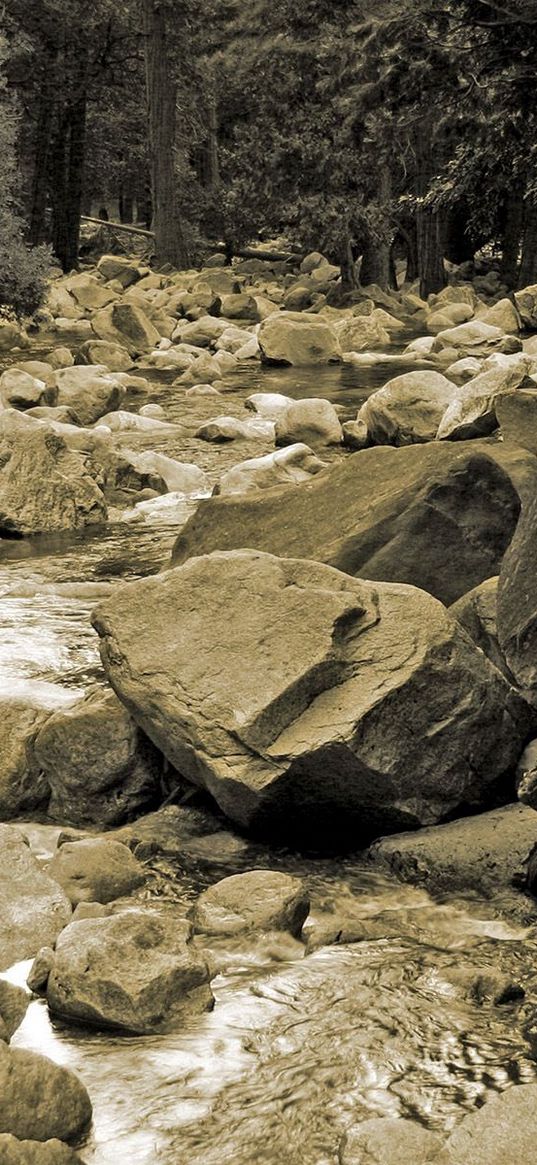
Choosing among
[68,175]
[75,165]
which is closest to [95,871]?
[68,175]

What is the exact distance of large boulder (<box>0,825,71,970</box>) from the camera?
4.03 meters

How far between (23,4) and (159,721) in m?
23.3

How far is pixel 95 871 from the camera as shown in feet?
14.5

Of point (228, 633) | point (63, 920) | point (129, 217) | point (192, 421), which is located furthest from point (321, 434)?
point (129, 217)

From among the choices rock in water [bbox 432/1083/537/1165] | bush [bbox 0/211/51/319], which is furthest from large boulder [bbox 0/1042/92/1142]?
bush [bbox 0/211/51/319]

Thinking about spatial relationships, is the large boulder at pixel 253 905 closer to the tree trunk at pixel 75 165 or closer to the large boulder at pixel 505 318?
the large boulder at pixel 505 318

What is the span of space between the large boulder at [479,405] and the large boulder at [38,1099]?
235 inches

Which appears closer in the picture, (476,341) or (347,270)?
(476,341)

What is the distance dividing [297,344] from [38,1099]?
15.7 meters

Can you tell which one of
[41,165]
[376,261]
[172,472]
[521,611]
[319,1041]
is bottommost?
[319,1041]

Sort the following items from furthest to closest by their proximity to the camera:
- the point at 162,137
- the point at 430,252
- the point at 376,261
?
the point at 162,137 → the point at 376,261 → the point at 430,252

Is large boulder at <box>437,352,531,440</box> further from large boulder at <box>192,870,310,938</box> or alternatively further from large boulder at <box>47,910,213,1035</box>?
large boulder at <box>47,910,213,1035</box>

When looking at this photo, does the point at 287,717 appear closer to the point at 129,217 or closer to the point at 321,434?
the point at 321,434

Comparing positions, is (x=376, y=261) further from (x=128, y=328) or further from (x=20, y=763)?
(x=20, y=763)
